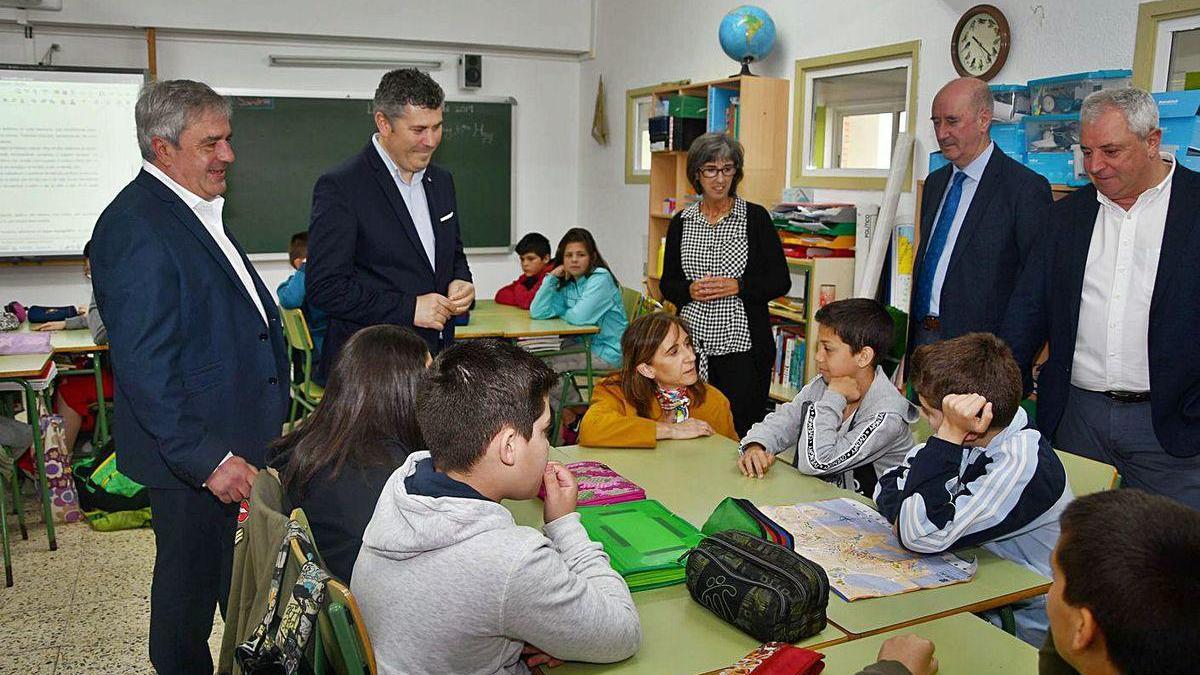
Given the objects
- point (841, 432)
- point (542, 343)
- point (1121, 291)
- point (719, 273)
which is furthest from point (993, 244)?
point (542, 343)

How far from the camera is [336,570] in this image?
182 centimetres

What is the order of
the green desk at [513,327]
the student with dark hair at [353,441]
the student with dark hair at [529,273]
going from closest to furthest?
the student with dark hair at [353,441]
the green desk at [513,327]
the student with dark hair at [529,273]

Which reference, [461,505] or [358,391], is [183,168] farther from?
[461,505]

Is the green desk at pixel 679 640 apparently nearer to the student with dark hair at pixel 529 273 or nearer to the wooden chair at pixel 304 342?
the wooden chair at pixel 304 342

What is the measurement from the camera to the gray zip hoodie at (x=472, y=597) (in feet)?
4.33

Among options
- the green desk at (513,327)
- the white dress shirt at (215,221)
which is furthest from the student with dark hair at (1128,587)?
the green desk at (513,327)

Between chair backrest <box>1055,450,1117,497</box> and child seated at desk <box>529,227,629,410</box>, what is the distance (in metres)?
2.95

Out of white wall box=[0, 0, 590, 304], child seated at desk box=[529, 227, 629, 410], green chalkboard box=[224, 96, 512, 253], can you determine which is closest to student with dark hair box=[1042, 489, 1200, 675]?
child seated at desk box=[529, 227, 629, 410]

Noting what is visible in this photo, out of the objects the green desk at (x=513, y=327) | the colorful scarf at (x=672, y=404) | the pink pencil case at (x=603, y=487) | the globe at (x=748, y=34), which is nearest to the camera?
the pink pencil case at (x=603, y=487)

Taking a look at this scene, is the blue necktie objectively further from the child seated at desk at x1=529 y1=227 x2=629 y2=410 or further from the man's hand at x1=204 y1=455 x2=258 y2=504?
the man's hand at x1=204 y1=455 x2=258 y2=504

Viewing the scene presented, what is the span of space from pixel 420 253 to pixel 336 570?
1.28 metres

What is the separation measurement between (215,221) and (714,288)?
6.33 ft

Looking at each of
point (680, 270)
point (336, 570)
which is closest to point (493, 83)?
point (680, 270)

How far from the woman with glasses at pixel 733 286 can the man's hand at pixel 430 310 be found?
116 centimetres
